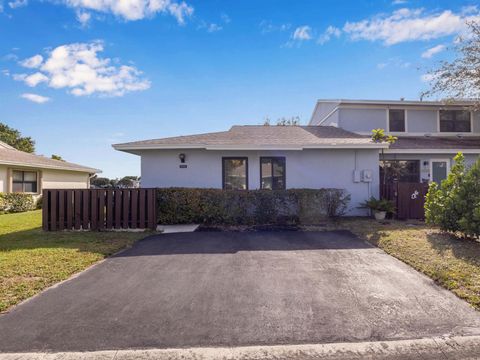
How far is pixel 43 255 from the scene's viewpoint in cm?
598

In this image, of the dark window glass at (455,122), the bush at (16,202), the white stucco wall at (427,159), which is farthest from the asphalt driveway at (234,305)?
the dark window glass at (455,122)

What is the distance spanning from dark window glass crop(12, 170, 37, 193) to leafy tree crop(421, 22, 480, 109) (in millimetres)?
23282

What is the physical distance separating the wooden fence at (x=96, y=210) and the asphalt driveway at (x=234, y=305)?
3319 mm

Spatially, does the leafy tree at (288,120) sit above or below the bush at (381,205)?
above

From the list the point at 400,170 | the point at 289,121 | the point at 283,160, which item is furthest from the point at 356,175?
the point at 289,121

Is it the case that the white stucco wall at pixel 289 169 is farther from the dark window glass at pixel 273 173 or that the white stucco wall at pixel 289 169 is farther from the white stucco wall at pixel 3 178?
the white stucco wall at pixel 3 178

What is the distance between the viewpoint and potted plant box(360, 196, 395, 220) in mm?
10586

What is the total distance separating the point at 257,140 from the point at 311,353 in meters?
9.29

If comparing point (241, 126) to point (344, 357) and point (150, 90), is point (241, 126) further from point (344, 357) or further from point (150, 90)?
point (344, 357)

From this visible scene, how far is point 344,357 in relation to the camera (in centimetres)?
259

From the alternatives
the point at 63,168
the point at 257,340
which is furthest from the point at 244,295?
the point at 63,168

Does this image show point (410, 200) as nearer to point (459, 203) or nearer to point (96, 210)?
point (459, 203)

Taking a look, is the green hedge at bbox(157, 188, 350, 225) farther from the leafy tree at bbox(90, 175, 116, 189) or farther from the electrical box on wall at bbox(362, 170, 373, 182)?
the leafy tree at bbox(90, 175, 116, 189)

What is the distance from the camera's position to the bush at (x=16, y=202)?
15.0 m
